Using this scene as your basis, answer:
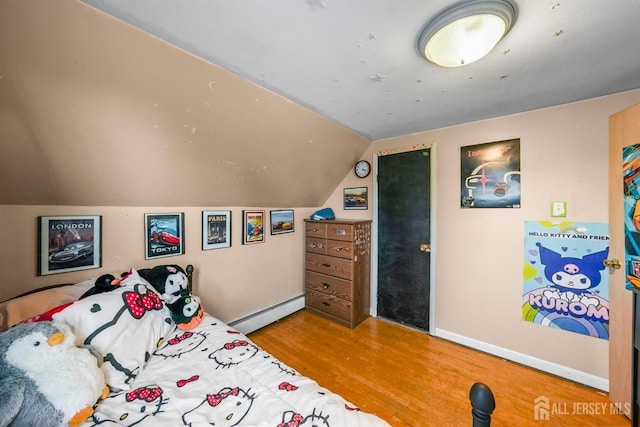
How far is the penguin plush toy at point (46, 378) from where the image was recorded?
31.9 inches

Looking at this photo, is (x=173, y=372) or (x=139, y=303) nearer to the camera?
(x=173, y=372)

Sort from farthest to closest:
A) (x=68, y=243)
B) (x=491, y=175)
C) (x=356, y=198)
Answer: (x=356, y=198) → (x=491, y=175) → (x=68, y=243)

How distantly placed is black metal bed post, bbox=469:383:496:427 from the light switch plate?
2005 mm

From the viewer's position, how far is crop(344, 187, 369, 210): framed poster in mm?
3031

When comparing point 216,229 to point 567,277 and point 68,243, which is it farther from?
point 567,277

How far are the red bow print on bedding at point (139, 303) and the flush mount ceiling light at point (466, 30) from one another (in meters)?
2.13

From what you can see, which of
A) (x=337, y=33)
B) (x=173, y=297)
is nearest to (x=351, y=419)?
(x=173, y=297)

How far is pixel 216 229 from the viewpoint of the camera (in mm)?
2348

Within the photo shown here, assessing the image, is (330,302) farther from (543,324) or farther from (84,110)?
(84,110)

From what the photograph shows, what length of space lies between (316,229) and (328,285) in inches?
28.8

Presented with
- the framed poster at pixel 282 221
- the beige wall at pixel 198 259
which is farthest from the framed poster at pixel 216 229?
the framed poster at pixel 282 221

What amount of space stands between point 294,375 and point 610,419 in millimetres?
2196

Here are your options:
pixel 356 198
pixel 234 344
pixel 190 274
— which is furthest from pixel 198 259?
pixel 356 198

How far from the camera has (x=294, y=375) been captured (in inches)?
44.6
